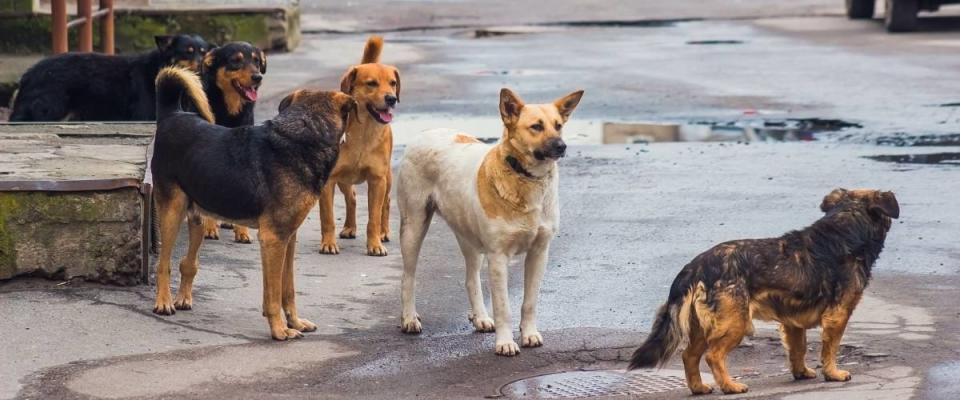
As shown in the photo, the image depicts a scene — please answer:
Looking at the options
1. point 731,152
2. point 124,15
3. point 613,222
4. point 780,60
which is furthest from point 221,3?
point 613,222

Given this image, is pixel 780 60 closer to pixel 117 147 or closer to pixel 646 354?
pixel 117 147

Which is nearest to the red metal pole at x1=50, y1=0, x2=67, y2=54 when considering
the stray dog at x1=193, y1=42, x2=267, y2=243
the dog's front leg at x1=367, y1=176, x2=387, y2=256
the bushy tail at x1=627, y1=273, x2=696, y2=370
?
the stray dog at x1=193, y1=42, x2=267, y2=243

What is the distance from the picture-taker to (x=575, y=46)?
2378cm

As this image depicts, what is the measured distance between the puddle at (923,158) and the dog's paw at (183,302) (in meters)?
6.94

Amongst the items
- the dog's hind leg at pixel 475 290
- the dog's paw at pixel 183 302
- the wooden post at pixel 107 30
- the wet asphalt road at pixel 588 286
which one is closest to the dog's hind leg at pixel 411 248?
the wet asphalt road at pixel 588 286

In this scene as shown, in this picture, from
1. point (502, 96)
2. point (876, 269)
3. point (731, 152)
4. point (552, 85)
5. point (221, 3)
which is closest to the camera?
point (502, 96)

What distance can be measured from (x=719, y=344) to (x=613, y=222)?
441cm

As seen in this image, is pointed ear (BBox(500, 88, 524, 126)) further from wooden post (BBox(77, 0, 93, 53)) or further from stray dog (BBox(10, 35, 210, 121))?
wooden post (BBox(77, 0, 93, 53))

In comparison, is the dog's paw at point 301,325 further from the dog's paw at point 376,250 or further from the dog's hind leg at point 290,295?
the dog's paw at point 376,250

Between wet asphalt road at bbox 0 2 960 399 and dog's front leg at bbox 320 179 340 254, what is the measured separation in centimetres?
11

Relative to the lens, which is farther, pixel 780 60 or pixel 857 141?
pixel 780 60

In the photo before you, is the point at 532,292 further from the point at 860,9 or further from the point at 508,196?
the point at 860,9

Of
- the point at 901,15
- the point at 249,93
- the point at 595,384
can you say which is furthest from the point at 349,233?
the point at 901,15

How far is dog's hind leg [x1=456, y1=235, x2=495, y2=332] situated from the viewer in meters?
8.16
